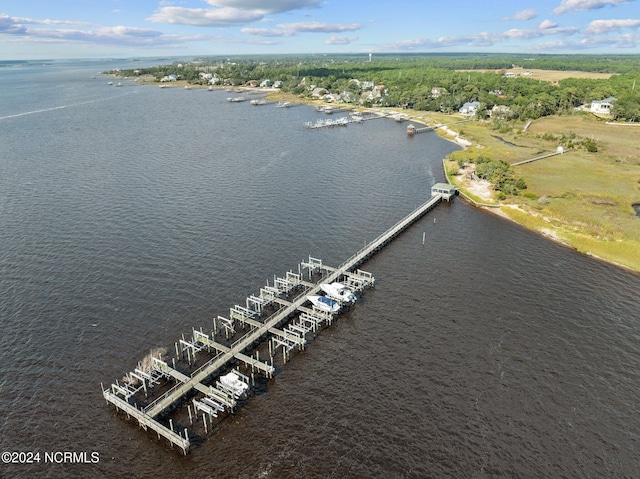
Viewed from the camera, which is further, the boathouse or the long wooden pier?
the boathouse

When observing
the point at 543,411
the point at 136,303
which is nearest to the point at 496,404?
the point at 543,411

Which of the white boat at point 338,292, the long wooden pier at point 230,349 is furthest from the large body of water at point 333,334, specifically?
the white boat at point 338,292

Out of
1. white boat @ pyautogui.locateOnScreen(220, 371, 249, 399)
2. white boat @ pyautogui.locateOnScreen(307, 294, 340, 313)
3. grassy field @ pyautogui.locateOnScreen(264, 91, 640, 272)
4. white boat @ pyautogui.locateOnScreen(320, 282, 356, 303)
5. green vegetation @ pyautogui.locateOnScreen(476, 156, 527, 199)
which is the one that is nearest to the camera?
white boat @ pyautogui.locateOnScreen(220, 371, 249, 399)

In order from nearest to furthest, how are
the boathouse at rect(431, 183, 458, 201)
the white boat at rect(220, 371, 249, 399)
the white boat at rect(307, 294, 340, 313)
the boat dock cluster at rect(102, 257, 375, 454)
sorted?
the boat dock cluster at rect(102, 257, 375, 454)
the white boat at rect(220, 371, 249, 399)
the white boat at rect(307, 294, 340, 313)
the boathouse at rect(431, 183, 458, 201)

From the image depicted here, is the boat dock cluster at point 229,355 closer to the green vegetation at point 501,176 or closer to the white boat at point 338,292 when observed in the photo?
the white boat at point 338,292

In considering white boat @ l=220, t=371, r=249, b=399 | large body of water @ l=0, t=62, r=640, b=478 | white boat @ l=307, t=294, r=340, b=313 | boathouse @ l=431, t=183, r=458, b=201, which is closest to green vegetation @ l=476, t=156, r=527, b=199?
boathouse @ l=431, t=183, r=458, b=201

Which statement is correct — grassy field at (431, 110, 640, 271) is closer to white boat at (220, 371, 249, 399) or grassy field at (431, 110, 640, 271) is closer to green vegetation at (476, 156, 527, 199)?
green vegetation at (476, 156, 527, 199)

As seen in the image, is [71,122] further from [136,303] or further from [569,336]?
[569,336]
